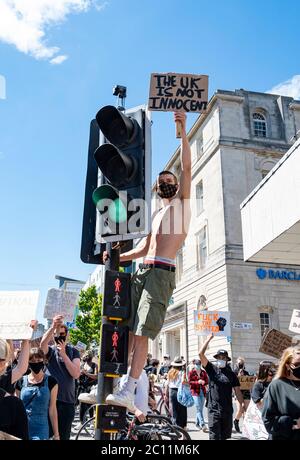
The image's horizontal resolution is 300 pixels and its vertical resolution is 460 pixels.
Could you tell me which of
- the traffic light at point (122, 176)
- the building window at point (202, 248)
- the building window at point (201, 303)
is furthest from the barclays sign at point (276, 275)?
the traffic light at point (122, 176)

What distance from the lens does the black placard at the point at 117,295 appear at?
3.15 metres

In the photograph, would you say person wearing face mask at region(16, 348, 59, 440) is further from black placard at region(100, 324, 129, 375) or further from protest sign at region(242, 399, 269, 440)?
protest sign at region(242, 399, 269, 440)

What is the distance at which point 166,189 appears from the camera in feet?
13.0

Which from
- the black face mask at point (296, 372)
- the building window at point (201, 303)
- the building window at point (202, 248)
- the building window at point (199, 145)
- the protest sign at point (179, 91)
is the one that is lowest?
the black face mask at point (296, 372)

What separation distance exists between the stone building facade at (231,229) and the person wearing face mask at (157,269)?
24754mm

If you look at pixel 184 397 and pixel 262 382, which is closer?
pixel 262 382

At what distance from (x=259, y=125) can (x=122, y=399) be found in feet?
114

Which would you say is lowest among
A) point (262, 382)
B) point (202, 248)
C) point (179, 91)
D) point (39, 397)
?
point (39, 397)

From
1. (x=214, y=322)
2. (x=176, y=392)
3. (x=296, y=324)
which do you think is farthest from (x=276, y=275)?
(x=296, y=324)

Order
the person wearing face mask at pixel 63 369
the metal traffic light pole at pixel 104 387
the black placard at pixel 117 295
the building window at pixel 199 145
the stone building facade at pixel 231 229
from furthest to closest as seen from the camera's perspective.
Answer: the building window at pixel 199 145 → the stone building facade at pixel 231 229 → the person wearing face mask at pixel 63 369 → the black placard at pixel 117 295 → the metal traffic light pole at pixel 104 387

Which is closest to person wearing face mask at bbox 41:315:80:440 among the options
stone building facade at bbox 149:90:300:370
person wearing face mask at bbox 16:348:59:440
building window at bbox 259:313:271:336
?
person wearing face mask at bbox 16:348:59:440

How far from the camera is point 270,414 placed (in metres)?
4.14

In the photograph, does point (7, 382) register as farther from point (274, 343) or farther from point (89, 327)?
point (89, 327)

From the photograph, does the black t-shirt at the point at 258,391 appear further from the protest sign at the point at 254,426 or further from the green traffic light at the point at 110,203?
the green traffic light at the point at 110,203
